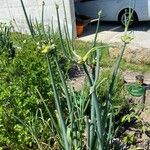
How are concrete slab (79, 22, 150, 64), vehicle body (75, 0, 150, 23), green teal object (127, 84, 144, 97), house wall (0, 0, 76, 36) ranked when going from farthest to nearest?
vehicle body (75, 0, 150, 23) < house wall (0, 0, 76, 36) < concrete slab (79, 22, 150, 64) < green teal object (127, 84, 144, 97)

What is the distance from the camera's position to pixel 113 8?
11.2 meters

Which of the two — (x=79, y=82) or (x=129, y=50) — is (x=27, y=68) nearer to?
(x=79, y=82)

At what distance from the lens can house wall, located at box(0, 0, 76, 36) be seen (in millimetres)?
9820

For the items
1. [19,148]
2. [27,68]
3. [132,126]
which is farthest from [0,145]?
[132,126]

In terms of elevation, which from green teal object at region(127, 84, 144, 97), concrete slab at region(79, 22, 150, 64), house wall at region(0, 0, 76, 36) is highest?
house wall at region(0, 0, 76, 36)

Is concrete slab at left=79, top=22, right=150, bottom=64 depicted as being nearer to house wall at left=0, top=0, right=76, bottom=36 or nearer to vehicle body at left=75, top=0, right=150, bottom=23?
vehicle body at left=75, top=0, right=150, bottom=23

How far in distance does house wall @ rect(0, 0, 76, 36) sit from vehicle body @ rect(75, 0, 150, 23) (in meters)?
1.55

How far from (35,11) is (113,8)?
2.17 meters

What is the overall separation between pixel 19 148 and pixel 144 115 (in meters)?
1.69

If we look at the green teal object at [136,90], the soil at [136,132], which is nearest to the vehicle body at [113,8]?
the green teal object at [136,90]

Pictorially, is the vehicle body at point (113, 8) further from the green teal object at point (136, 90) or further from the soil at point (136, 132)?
the soil at point (136, 132)

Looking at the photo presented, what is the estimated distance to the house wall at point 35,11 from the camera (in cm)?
982

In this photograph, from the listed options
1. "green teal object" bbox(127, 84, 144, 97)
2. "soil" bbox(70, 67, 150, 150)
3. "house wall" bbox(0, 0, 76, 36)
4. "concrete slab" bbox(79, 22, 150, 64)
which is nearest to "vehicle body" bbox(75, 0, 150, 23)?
"concrete slab" bbox(79, 22, 150, 64)

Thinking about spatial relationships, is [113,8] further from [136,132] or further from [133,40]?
[136,132]
